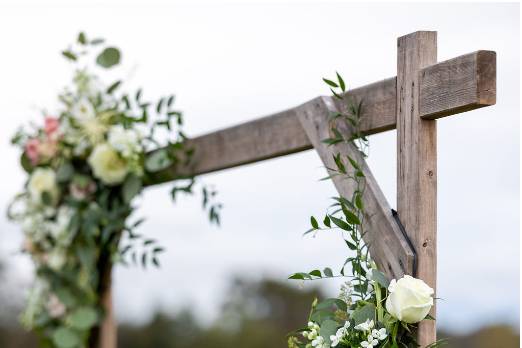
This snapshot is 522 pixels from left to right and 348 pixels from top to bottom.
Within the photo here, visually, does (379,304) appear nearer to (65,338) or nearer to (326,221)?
(326,221)

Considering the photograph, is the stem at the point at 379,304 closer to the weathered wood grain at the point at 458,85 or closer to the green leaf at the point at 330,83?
the weathered wood grain at the point at 458,85

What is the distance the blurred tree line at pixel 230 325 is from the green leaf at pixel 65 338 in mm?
3308

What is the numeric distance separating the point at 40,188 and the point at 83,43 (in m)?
0.61

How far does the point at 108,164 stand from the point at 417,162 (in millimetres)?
1523

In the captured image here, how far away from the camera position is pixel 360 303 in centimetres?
165

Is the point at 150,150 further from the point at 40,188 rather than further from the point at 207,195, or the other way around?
the point at 40,188

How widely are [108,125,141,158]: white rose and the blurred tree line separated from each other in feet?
11.6

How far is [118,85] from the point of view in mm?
2928

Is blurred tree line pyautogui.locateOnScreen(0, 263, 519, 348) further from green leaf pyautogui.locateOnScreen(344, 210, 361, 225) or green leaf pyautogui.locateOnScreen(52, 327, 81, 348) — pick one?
green leaf pyautogui.locateOnScreen(344, 210, 361, 225)

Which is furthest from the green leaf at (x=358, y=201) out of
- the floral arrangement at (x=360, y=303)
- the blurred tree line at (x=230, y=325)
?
the blurred tree line at (x=230, y=325)

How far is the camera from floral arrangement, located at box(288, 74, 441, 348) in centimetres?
152

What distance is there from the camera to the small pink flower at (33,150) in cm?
310

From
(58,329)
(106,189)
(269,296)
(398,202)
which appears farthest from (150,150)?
(269,296)

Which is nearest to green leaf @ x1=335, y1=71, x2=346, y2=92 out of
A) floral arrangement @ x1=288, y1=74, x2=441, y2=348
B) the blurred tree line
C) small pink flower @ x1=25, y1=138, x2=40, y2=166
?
floral arrangement @ x1=288, y1=74, x2=441, y2=348
